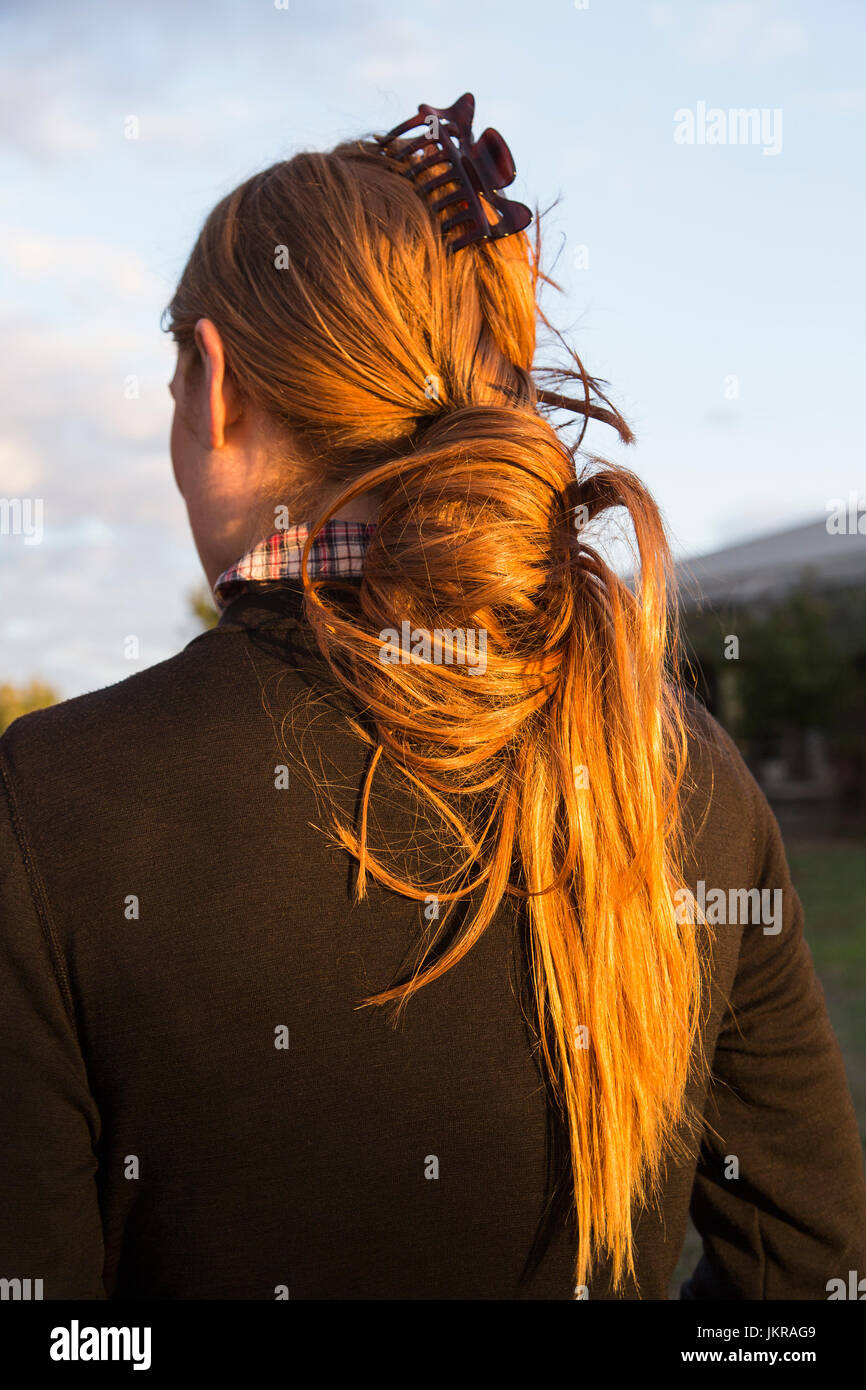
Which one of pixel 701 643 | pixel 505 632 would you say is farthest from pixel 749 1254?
pixel 701 643

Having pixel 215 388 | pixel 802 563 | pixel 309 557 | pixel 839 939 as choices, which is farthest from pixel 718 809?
pixel 802 563

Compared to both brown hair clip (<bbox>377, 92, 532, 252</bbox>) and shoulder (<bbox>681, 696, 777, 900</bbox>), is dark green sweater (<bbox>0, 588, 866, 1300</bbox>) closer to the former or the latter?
shoulder (<bbox>681, 696, 777, 900</bbox>)

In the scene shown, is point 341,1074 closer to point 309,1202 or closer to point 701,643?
point 309,1202

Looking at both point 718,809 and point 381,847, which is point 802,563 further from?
point 381,847

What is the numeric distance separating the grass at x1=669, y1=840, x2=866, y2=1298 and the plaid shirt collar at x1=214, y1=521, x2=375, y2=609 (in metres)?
2.24

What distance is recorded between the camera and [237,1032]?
957 millimetres

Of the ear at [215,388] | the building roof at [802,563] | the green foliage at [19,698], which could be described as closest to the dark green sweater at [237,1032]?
the ear at [215,388]

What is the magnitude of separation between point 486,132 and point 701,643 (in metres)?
9.46

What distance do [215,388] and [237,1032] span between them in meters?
0.71

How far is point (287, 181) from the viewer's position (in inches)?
48.2

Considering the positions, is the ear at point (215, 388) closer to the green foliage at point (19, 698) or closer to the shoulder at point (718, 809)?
the shoulder at point (718, 809)

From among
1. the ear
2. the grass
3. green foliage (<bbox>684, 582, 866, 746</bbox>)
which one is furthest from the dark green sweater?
green foliage (<bbox>684, 582, 866, 746</bbox>)

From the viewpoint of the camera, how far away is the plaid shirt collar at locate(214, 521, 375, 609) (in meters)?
1.12

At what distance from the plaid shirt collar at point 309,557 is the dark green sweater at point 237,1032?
35 millimetres
